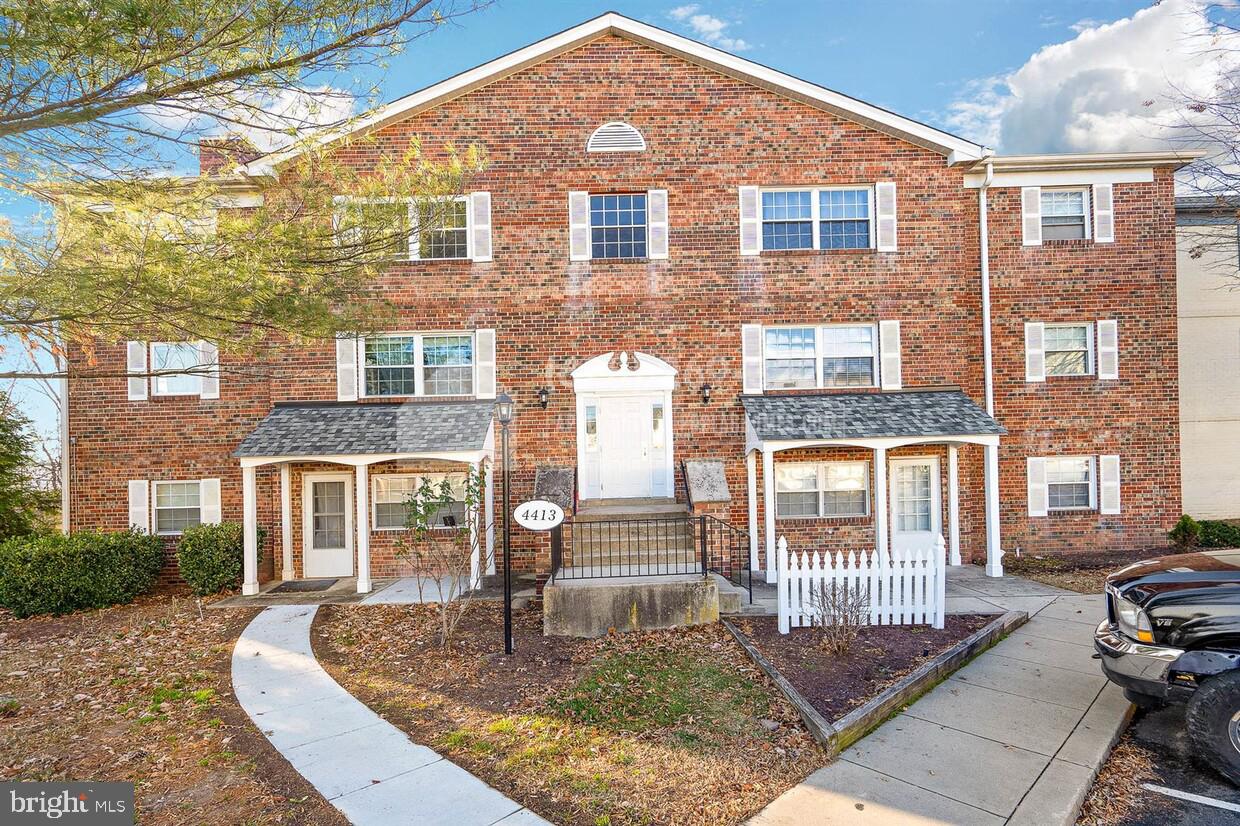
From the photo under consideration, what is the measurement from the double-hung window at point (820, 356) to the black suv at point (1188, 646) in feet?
20.8

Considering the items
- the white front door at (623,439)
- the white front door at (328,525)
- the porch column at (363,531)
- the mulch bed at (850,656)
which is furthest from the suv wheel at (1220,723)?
the white front door at (328,525)

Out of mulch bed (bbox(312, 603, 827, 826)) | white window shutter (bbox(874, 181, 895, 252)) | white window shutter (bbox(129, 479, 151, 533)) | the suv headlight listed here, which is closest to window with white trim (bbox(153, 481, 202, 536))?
white window shutter (bbox(129, 479, 151, 533))

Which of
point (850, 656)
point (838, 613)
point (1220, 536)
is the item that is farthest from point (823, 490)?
point (1220, 536)

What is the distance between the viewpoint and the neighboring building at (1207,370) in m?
12.1

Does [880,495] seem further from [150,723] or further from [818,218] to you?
[150,723]

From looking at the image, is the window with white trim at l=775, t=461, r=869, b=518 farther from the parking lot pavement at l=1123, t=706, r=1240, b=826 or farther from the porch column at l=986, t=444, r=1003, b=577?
the parking lot pavement at l=1123, t=706, r=1240, b=826

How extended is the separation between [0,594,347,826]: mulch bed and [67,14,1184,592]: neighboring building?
3.05 meters

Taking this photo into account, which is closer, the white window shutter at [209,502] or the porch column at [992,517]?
the porch column at [992,517]

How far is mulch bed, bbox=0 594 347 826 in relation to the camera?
3902 millimetres

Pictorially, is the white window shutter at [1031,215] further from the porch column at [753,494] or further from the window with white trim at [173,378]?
the window with white trim at [173,378]

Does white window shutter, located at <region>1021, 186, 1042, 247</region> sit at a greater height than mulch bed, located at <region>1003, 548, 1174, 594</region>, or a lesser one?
greater

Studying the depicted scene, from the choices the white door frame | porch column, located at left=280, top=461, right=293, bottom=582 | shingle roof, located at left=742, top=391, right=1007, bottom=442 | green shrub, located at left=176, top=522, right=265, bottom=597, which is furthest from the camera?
the white door frame

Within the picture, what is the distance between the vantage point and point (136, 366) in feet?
34.4

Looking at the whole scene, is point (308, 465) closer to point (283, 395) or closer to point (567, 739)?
point (283, 395)
